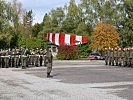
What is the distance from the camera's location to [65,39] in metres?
78.1

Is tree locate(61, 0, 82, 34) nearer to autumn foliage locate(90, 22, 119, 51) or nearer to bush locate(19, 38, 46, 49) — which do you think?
bush locate(19, 38, 46, 49)

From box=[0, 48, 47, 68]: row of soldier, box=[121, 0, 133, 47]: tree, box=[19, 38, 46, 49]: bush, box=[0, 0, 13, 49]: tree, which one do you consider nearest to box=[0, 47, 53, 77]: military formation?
box=[0, 48, 47, 68]: row of soldier

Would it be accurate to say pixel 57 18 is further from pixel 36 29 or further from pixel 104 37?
pixel 36 29

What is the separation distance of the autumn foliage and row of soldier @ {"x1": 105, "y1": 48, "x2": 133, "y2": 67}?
3010cm

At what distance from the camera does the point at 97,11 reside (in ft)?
267

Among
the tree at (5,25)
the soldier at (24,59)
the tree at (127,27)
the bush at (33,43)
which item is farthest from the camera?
the tree at (127,27)

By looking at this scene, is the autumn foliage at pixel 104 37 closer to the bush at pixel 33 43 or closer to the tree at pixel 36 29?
the bush at pixel 33 43

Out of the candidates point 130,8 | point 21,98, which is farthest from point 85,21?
point 21,98

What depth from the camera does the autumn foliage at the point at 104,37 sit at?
7325 cm

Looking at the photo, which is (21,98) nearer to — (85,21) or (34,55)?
(34,55)

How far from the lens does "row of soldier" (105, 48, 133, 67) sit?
126ft

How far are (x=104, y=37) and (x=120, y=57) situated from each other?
111 ft

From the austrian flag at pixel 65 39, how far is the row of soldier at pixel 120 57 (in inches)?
1315

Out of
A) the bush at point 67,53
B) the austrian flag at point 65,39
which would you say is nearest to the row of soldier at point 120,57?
the bush at point 67,53
